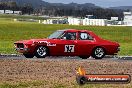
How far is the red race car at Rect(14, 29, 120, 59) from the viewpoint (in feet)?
68.0

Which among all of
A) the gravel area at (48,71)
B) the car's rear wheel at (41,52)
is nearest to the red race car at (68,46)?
the car's rear wheel at (41,52)

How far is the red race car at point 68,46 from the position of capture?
2072cm

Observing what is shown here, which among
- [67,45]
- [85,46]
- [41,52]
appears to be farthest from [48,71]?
[85,46]

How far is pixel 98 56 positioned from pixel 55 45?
217 centimetres

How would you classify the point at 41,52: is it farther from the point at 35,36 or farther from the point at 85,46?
the point at 35,36

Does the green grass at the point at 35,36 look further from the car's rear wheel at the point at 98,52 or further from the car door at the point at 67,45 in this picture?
the car door at the point at 67,45

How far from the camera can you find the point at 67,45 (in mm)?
21250

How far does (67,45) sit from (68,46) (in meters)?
0.09

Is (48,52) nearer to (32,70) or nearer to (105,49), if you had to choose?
(105,49)

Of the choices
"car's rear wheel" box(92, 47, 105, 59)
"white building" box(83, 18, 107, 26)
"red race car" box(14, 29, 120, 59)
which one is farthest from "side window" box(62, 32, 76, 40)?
"white building" box(83, 18, 107, 26)

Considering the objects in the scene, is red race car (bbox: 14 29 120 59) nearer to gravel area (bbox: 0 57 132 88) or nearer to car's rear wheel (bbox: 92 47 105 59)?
car's rear wheel (bbox: 92 47 105 59)

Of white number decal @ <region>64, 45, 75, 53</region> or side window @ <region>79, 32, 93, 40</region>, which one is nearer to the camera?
white number decal @ <region>64, 45, 75, 53</region>

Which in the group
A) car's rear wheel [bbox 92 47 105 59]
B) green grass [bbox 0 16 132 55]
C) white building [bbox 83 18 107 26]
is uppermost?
car's rear wheel [bbox 92 47 105 59]

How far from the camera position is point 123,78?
23.3 ft
